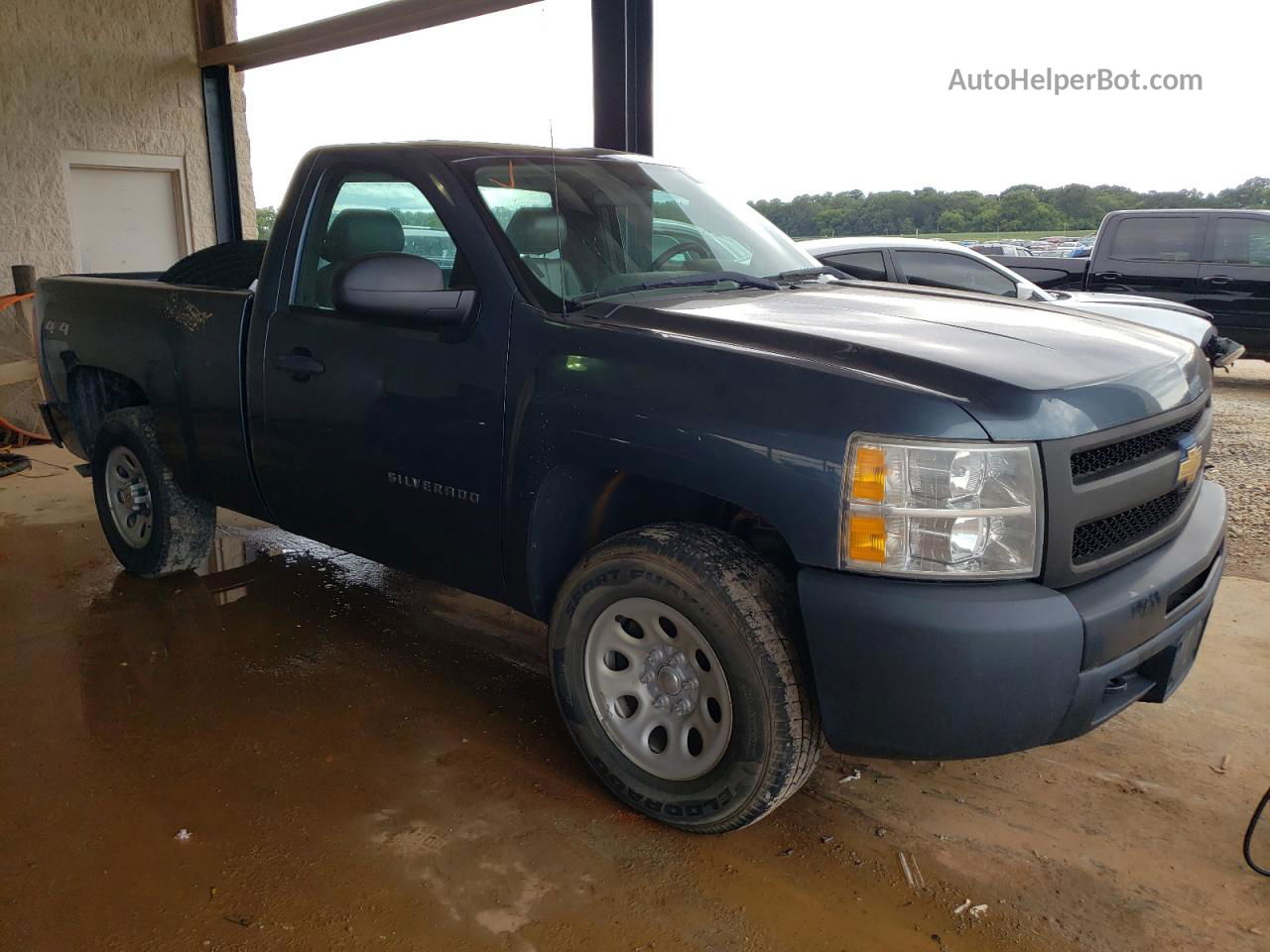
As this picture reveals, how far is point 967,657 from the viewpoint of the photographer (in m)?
2.21

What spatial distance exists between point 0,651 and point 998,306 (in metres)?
3.99

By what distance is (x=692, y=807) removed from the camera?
2697 millimetres

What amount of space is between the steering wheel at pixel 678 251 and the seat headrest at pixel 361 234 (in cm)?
91

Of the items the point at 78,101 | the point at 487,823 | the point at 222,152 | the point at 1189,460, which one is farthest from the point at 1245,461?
the point at 78,101

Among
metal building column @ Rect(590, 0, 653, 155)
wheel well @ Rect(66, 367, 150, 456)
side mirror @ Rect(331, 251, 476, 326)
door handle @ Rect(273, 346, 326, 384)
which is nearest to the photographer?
side mirror @ Rect(331, 251, 476, 326)

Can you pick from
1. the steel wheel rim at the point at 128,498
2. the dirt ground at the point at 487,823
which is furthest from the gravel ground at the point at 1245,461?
the steel wheel rim at the point at 128,498

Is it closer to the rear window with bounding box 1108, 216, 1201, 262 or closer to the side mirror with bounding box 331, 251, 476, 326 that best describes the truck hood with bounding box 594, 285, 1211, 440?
the side mirror with bounding box 331, 251, 476, 326

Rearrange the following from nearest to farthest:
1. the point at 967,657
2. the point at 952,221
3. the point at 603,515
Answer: the point at 967,657 → the point at 603,515 → the point at 952,221

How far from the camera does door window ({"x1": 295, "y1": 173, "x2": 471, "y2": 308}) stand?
3424 mm

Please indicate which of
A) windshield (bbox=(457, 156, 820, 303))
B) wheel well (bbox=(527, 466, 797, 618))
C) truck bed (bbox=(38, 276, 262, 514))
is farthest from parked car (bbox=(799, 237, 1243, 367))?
wheel well (bbox=(527, 466, 797, 618))

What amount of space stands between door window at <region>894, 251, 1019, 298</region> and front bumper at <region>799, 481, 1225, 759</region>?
550 centimetres

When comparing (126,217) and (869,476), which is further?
(126,217)

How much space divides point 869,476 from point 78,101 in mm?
10306

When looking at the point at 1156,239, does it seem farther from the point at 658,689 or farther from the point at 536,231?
the point at 658,689
